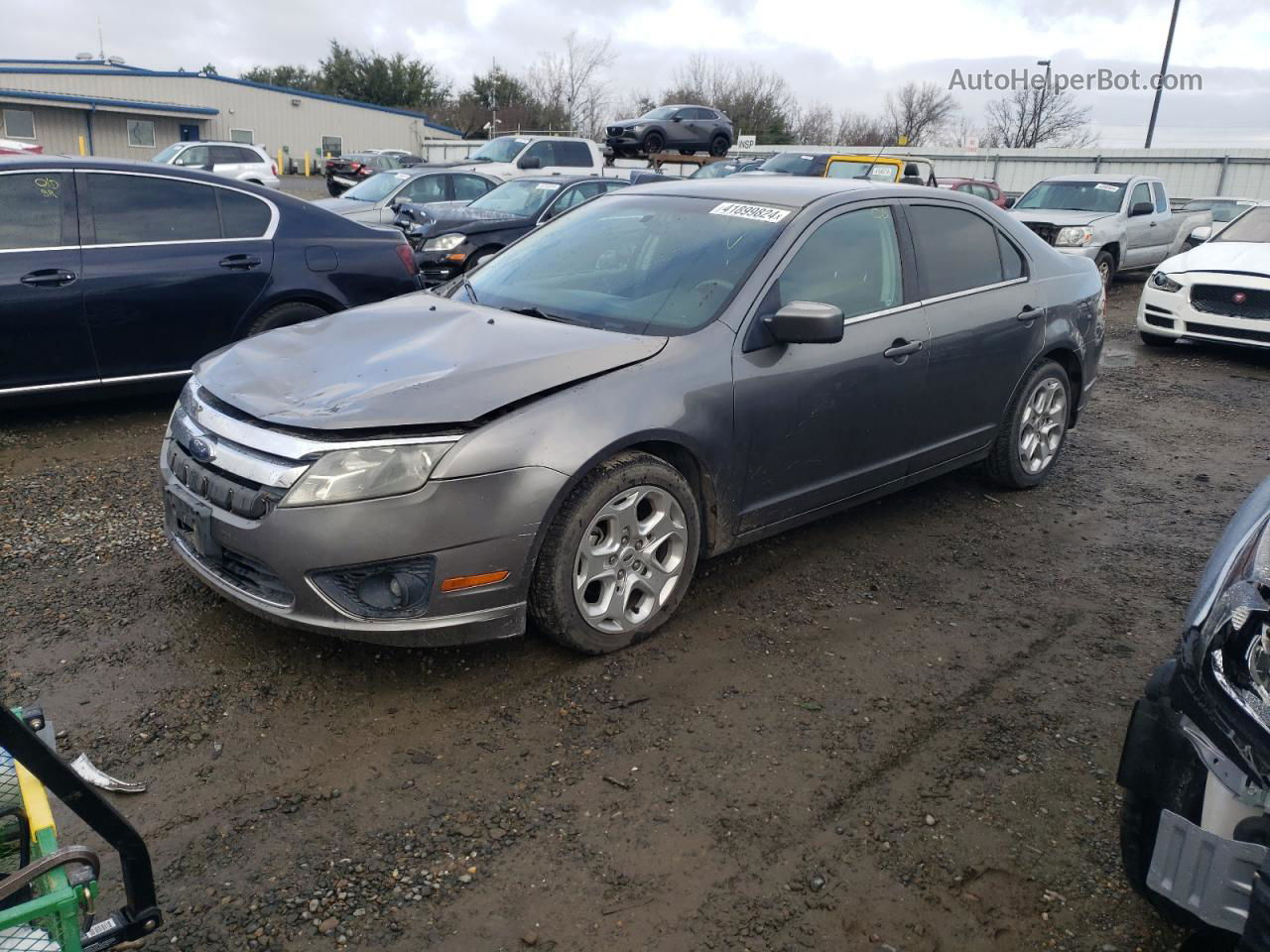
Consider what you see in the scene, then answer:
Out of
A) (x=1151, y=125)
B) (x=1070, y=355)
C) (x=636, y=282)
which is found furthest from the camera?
(x=1151, y=125)

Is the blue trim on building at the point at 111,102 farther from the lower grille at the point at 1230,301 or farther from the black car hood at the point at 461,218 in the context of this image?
the lower grille at the point at 1230,301

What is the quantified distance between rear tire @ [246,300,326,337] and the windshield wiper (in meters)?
2.74

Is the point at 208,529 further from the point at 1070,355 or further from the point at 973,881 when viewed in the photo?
the point at 1070,355

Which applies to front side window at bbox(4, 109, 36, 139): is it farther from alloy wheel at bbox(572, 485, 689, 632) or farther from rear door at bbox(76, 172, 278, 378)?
alloy wheel at bbox(572, 485, 689, 632)

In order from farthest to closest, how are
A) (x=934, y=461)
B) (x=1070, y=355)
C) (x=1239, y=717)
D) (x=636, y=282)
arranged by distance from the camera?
(x=1070, y=355) → (x=934, y=461) → (x=636, y=282) → (x=1239, y=717)

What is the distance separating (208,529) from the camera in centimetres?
320

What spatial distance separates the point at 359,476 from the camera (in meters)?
3.00

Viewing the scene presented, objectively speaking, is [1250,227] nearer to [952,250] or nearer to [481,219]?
[952,250]

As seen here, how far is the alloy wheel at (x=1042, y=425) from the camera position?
5.31 metres

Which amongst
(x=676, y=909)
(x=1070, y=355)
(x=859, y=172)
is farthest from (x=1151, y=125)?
(x=676, y=909)

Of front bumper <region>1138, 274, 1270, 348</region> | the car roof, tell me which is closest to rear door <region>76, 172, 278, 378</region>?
the car roof

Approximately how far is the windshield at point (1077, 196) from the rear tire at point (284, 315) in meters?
11.8

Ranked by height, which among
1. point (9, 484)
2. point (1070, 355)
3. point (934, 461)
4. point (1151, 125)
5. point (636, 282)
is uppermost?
point (1151, 125)

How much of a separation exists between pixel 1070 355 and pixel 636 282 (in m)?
2.82
